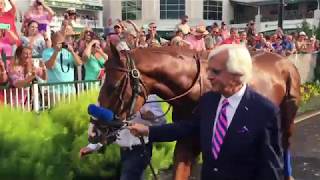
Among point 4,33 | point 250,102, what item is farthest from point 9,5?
point 250,102

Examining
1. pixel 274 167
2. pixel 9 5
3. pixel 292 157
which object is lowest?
pixel 292 157

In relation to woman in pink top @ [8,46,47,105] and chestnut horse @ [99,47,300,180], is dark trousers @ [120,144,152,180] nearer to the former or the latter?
chestnut horse @ [99,47,300,180]

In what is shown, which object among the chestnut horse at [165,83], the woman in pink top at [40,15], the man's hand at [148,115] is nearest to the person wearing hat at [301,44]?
the woman in pink top at [40,15]

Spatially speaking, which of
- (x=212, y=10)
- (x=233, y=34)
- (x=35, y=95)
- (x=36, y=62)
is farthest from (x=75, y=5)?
(x=35, y=95)

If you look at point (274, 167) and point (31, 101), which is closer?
point (274, 167)

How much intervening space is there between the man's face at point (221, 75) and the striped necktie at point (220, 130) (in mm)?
103

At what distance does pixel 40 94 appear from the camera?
24.7 ft

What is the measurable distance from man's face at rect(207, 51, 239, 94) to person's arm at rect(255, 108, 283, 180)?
0.28 meters

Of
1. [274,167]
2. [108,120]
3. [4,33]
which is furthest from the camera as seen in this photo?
[4,33]

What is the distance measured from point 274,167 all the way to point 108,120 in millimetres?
1328

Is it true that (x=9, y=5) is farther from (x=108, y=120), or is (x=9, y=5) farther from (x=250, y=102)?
(x=250, y=102)

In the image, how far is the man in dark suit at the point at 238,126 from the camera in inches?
121

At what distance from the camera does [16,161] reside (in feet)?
18.2

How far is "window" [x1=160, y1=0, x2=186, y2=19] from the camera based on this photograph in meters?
68.9
